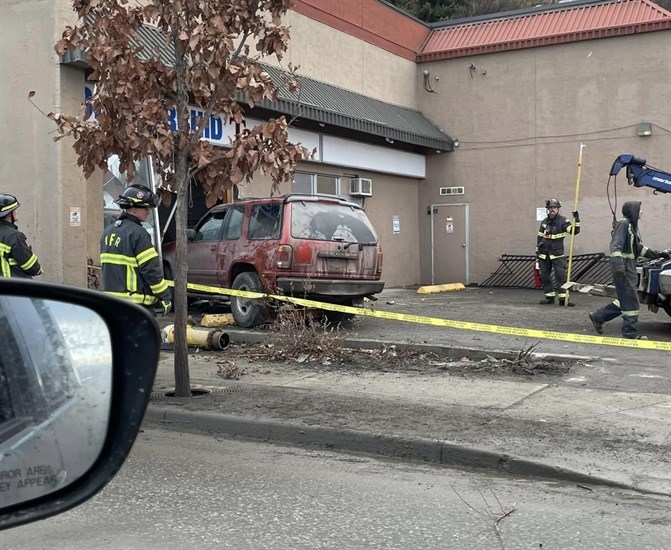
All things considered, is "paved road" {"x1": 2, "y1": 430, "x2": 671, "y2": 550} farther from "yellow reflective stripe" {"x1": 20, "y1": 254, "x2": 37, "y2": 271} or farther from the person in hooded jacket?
the person in hooded jacket

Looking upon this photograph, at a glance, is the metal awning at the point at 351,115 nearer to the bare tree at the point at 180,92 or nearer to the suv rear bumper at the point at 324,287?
the suv rear bumper at the point at 324,287

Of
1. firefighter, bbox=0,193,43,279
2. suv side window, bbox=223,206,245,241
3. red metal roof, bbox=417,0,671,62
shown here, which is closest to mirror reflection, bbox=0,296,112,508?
firefighter, bbox=0,193,43,279

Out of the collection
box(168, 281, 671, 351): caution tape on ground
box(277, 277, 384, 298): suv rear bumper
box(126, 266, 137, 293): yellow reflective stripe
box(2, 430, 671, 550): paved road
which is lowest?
box(2, 430, 671, 550): paved road

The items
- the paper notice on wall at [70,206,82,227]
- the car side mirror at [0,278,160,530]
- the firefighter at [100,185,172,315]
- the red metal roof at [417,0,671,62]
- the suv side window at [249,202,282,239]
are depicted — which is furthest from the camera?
the red metal roof at [417,0,671,62]

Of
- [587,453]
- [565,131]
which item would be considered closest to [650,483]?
[587,453]

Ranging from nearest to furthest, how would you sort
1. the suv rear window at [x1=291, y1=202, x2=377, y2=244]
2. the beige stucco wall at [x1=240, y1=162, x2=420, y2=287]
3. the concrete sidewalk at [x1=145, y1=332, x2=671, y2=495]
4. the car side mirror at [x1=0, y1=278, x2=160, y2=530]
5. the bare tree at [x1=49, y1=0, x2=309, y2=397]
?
the car side mirror at [x1=0, y1=278, x2=160, y2=530] → the concrete sidewalk at [x1=145, y1=332, x2=671, y2=495] → the bare tree at [x1=49, y1=0, x2=309, y2=397] → the suv rear window at [x1=291, y1=202, x2=377, y2=244] → the beige stucco wall at [x1=240, y1=162, x2=420, y2=287]

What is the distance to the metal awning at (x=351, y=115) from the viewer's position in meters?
14.8

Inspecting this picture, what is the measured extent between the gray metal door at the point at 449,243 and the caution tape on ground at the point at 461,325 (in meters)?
10.4

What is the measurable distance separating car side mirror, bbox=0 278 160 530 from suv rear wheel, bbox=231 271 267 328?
8.83 meters

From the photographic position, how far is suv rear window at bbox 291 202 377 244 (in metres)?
10.8

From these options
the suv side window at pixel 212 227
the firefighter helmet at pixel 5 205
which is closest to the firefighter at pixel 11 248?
the firefighter helmet at pixel 5 205

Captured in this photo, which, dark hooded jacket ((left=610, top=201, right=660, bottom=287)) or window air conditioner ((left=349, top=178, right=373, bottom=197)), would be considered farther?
window air conditioner ((left=349, top=178, right=373, bottom=197))

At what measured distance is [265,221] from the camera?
36.6 ft

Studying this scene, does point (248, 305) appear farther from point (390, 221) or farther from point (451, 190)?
point (451, 190)
